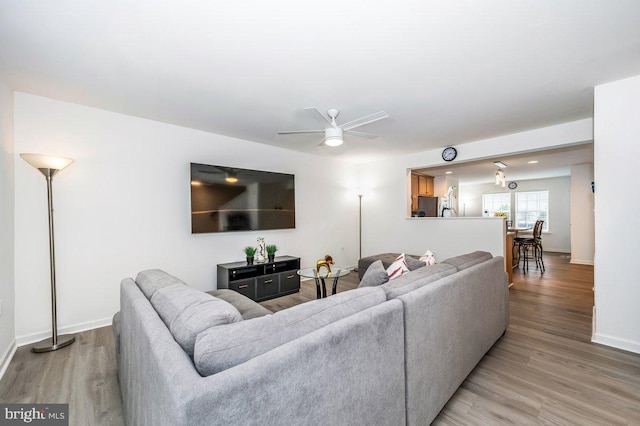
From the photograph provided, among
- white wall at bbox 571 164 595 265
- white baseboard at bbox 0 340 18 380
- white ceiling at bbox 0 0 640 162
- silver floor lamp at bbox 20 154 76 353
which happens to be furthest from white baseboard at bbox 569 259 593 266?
white baseboard at bbox 0 340 18 380

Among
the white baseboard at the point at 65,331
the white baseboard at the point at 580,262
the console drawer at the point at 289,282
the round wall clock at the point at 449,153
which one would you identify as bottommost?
the white baseboard at the point at 580,262

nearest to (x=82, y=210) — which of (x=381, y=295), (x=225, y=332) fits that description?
(x=225, y=332)

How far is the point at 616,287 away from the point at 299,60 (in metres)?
3.53

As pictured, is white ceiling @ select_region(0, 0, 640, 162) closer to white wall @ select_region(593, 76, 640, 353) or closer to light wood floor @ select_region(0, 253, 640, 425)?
white wall @ select_region(593, 76, 640, 353)

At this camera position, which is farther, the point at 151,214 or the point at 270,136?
the point at 270,136

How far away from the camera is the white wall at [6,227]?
2318mm

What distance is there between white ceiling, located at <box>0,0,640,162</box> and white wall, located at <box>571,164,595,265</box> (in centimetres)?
462

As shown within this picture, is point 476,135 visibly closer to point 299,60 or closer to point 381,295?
point 299,60

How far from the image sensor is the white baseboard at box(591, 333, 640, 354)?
2.45m

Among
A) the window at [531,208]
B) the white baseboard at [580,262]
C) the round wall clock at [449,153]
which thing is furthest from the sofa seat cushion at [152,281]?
the window at [531,208]

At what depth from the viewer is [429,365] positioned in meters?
1.55

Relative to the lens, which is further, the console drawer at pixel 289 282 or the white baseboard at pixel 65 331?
the console drawer at pixel 289 282

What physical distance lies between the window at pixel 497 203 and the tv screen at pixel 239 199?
7987 millimetres

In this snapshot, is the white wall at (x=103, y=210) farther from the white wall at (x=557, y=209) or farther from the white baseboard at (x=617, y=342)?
the white wall at (x=557, y=209)
